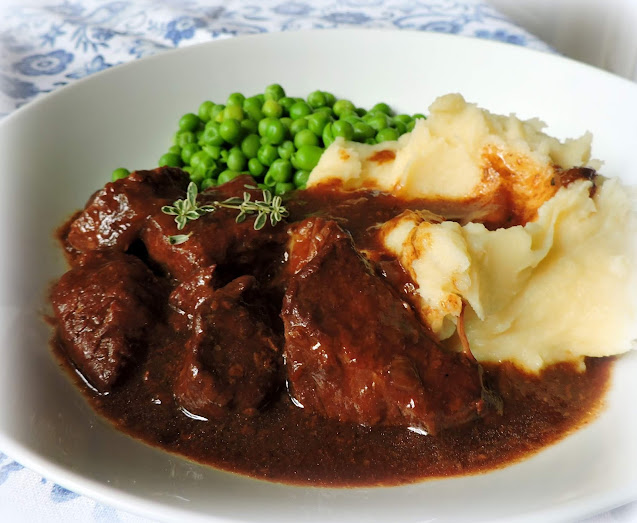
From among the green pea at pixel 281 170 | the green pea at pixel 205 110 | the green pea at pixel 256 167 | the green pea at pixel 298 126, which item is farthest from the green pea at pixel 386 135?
the green pea at pixel 205 110

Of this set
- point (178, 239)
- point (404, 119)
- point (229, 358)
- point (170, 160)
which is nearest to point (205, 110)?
point (170, 160)

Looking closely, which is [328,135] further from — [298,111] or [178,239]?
[178,239]

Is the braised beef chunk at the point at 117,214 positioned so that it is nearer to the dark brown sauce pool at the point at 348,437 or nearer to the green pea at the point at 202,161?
the green pea at the point at 202,161

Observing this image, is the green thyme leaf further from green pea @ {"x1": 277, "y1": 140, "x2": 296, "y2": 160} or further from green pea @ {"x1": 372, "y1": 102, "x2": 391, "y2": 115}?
green pea @ {"x1": 372, "y1": 102, "x2": 391, "y2": 115}

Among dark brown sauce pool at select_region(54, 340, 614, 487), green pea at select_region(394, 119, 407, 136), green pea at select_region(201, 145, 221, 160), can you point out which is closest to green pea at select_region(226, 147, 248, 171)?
green pea at select_region(201, 145, 221, 160)

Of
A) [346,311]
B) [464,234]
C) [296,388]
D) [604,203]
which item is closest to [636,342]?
[604,203]

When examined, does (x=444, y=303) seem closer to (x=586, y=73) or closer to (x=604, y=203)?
(x=604, y=203)
